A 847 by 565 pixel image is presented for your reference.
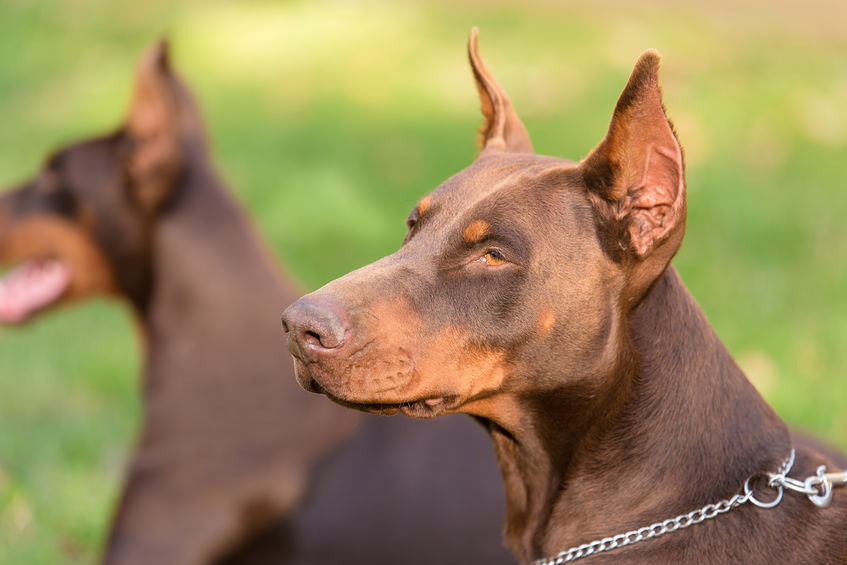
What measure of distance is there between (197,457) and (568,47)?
8674mm

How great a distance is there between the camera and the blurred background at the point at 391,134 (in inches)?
250

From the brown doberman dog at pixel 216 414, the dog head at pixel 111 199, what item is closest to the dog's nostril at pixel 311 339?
the brown doberman dog at pixel 216 414

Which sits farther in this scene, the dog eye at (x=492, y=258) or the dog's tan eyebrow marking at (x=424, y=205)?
the dog's tan eyebrow marking at (x=424, y=205)

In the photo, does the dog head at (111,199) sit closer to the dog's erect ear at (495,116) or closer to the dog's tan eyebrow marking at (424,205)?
the dog's erect ear at (495,116)

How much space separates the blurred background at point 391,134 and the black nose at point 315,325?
2.71m

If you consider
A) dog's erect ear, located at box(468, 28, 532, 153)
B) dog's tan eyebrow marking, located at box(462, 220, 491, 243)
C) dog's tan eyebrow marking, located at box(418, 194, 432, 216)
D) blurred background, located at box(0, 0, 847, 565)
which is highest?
dog's erect ear, located at box(468, 28, 532, 153)

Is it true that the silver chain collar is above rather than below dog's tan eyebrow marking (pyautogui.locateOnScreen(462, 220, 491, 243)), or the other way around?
below

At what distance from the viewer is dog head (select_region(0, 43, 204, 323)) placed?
485 centimetres

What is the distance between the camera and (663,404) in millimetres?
3021

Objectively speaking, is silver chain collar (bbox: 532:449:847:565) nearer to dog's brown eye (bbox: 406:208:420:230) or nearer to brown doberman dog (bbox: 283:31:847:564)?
brown doberman dog (bbox: 283:31:847:564)

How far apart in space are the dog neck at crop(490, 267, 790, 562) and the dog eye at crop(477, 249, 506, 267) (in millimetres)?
367

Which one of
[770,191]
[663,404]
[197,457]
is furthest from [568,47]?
[663,404]

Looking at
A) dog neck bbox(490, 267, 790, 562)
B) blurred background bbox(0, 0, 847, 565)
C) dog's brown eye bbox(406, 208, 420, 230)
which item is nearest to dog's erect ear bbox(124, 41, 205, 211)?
blurred background bbox(0, 0, 847, 565)

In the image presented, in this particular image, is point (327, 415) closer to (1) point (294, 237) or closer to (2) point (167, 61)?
(2) point (167, 61)
